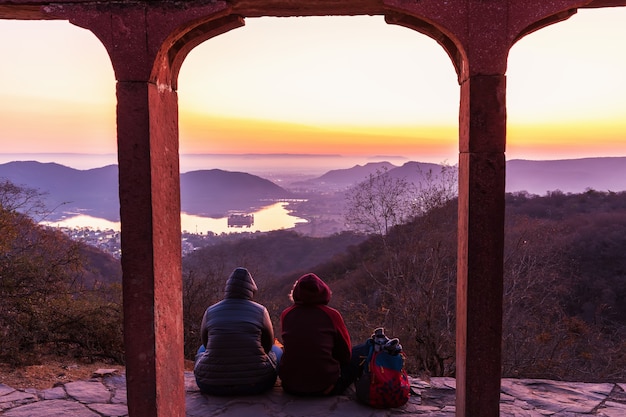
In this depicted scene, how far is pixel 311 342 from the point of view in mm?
5023

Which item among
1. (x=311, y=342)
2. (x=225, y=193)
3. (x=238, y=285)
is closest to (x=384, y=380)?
(x=311, y=342)

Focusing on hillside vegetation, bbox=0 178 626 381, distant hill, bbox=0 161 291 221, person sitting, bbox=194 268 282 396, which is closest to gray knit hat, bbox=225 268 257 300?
person sitting, bbox=194 268 282 396

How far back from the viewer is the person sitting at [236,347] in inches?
202

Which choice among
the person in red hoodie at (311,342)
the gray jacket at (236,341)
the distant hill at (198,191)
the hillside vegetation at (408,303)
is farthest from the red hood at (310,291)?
the distant hill at (198,191)

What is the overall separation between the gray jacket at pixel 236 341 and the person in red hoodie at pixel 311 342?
0.27 m

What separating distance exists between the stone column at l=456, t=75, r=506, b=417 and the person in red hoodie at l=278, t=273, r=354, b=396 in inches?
59.8

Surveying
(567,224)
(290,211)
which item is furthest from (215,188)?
(567,224)

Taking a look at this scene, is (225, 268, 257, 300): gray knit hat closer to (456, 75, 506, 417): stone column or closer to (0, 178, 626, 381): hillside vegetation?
(456, 75, 506, 417): stone column

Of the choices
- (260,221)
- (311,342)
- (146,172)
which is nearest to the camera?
(146,172)

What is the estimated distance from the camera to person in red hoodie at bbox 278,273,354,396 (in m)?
5.04

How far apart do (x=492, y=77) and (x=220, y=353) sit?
3612 mm

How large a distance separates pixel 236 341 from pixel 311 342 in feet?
2.50

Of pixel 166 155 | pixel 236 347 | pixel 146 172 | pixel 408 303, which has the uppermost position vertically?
pixel 166 155

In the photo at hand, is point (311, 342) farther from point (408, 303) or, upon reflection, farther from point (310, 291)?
point (408, 303)
